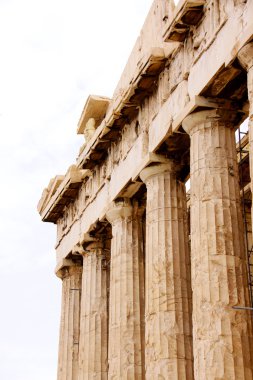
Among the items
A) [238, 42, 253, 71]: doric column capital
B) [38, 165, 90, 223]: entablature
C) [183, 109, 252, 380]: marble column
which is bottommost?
[183, 109, 252, 380]: marble column

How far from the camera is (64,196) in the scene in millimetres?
27312

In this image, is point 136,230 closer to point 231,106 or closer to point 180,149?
point 180,149

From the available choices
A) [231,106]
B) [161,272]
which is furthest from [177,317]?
[231,106]

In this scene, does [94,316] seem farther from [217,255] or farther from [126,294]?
[217,255]

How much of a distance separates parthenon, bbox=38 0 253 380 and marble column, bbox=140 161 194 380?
3 centimetres

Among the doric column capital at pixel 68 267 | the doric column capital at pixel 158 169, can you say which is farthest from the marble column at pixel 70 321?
the doric column capital at pixel 158 169

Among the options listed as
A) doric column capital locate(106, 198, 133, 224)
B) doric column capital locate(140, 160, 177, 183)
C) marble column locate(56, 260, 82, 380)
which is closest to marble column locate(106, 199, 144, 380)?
doric column capital locate(106, 198, 133, 224)

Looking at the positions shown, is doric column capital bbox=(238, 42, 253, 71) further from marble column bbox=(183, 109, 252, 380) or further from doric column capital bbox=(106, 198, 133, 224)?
doric column capital bbox=(106, 198, 133, 224)

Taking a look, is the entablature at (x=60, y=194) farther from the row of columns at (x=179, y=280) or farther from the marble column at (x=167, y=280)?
the marble column at (x=167, y=280)

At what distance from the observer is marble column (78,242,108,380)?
78.1 feet

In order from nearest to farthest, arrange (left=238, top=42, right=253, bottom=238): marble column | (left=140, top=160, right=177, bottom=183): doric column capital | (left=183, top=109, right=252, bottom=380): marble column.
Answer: (left=238, top=42, right=253, bottom=238): marble column → (left=183, top=109, right=252, bottom=380): marble column → (left=140, top=160, right=177, bottom=183): doric column capital

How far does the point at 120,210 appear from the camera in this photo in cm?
2233

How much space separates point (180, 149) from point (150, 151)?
2.68 feet

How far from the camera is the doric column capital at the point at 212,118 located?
17.4m
